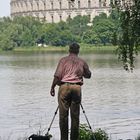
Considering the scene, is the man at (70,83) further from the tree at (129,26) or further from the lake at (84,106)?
the lake at (84,106)

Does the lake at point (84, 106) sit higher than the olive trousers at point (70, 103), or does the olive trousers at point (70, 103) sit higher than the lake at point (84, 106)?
the olive trousers at point (70, 103)

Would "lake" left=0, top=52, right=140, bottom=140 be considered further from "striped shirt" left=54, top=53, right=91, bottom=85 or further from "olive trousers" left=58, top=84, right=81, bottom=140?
"striped shirt" left=54, top=53, right=91, bottom=85

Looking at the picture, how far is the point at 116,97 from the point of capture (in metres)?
31.8

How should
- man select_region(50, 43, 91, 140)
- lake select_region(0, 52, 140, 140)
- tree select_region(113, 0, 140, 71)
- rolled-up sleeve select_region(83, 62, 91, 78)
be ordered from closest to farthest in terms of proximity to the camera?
man select_region(50, 43, 91, 140) < rolled-up sleeve select_region(83, 62, 91, 78) < tree select_region(113, 0, 140, 71) < lake select_region(0, 52, 140, 140)

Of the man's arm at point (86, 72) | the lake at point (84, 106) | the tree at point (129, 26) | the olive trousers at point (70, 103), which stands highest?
the tree at point (129, 26)

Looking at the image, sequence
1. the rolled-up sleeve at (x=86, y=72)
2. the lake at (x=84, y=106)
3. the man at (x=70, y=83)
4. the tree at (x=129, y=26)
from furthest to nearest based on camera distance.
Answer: the lake at (x=84, y=106) < the tree at (x=129, y=26) < the rolled-up sleeve at (x=86, y=72) < the man at (x=70, y=83)

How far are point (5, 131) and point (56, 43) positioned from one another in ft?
405

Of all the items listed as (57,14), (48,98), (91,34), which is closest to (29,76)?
(48,98)

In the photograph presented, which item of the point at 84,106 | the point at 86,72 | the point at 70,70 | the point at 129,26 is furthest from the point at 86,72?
the point at 84,106

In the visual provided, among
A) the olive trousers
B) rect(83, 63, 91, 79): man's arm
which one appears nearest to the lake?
the olive trousers

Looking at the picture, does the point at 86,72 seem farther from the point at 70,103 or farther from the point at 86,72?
the point at 70,103

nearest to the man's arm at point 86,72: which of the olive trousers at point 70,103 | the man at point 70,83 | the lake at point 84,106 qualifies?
the man at point 70,83

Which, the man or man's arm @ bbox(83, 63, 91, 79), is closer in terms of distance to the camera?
the man

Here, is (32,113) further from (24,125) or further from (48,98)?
(48,98)
